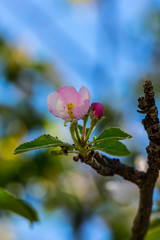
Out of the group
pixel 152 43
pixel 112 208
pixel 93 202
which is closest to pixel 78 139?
Answer: pixel 112 208

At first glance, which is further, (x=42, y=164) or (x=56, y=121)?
(x=56, y=121)

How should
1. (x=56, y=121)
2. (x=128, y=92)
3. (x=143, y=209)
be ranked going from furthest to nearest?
1. (x=128, y=92)
2. (x=56, y=121)
3. (x=143, y=209)

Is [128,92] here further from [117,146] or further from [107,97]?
[117,146]

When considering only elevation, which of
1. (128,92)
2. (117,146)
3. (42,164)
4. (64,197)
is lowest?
(117,146)

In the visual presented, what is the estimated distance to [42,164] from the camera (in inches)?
93.5

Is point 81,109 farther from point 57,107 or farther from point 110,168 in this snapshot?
point 110,168

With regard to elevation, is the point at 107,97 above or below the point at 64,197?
above

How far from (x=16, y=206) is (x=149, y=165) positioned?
0.50 meters

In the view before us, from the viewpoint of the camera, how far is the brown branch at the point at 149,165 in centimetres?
74

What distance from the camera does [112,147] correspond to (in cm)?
85

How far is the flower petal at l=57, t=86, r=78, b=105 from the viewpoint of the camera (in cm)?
89

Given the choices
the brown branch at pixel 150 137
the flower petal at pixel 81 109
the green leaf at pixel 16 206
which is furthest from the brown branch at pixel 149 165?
the green leaf at pixel 16 206

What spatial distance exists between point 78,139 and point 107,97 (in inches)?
96.6

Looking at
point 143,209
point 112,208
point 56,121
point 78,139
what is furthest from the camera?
point 56,121
